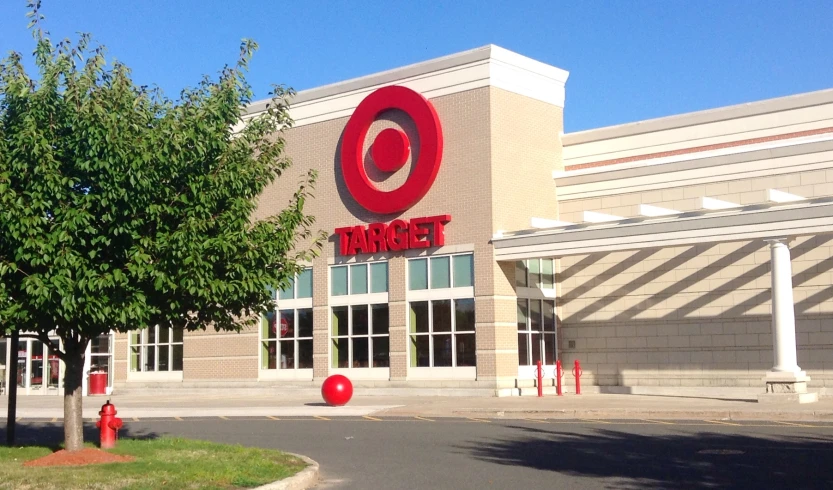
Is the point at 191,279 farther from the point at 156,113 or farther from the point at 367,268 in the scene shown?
the point at 367,268

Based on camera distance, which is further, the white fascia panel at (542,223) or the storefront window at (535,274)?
the storefront window at (535,274)

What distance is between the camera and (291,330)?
3550 cm

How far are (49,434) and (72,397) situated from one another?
682 centimetres

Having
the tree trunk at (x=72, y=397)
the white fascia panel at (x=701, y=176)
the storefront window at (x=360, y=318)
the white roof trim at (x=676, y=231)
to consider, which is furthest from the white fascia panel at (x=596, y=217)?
the tree trunk at (x=72, y=397)

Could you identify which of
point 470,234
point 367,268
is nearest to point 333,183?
point 367,268

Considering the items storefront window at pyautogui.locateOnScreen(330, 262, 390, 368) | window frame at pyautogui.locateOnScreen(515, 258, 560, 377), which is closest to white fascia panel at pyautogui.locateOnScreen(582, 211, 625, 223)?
window frame at pyautogui.locateOnScreen(515, 258, 560, 377)

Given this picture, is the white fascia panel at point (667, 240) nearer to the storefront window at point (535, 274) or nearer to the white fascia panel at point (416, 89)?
the storefront window at point (535, 274)

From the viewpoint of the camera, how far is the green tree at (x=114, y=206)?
43.3 feet

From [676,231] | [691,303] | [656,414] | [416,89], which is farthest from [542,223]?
[656,414]

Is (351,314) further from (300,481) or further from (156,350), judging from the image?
(300,481)

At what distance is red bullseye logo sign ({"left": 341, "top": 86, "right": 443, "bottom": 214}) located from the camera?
3155 cm

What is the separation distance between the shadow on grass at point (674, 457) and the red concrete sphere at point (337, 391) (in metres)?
9.70

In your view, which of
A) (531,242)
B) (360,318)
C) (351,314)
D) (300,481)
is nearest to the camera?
(300,481)

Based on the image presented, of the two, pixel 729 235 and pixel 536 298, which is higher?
pixel 729 235
